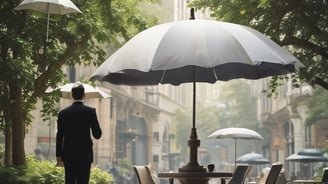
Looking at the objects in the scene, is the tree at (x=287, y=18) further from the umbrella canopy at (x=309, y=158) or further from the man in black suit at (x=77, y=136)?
the umbrella canopy at (x=309, y=158)

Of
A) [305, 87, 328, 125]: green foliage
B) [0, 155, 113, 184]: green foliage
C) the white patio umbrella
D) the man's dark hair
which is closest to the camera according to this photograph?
the white patio umbrella

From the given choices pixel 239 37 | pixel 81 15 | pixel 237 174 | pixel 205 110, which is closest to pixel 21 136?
pixel 81 15

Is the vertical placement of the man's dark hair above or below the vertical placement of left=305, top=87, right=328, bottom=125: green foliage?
below

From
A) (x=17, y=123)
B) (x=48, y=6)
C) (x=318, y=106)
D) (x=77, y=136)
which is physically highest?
(x=48, y=6)

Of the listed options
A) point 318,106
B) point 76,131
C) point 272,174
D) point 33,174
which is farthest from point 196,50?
point 318,106

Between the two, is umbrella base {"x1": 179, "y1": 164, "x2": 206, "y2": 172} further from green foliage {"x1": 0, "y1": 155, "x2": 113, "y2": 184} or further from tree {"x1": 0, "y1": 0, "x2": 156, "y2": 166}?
tree {"x1": 0, "y1": 0, "x2": 156, "y2": 166}

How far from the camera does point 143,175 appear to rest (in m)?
10.8

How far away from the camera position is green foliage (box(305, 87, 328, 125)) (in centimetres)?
3823

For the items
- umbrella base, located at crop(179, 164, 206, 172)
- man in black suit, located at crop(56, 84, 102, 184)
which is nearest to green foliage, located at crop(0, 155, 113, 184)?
man in black suit, located at crop(56, 84, 102, 184)

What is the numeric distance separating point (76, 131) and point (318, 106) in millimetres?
31714

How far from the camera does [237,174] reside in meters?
11.2

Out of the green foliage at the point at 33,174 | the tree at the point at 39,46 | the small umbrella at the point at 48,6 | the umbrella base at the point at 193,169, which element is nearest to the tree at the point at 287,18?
the tree at the point at 39,46

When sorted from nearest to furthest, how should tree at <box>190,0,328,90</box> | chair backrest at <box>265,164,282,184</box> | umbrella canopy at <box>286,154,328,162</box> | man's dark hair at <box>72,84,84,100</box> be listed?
man's dark hair at <box>72,84,84,100</box>, chair backrest at <box>265,164,282,184</box>, tree at <box>190,0,328,90</box>, umbrella canopy at <box>286,154,328,162</box>

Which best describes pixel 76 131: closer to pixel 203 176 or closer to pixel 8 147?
pixel 203 176
